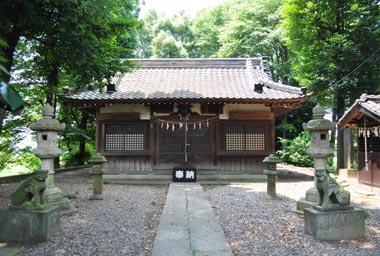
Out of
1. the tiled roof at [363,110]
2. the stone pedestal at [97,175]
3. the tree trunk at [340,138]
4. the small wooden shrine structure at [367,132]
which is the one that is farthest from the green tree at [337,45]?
the stone pedestal at [97,175]

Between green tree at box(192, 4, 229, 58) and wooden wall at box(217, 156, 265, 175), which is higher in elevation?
green tree at box(192, 4, 229, 58)

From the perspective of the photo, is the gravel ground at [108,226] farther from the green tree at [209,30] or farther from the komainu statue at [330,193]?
the green tree at [209,30]

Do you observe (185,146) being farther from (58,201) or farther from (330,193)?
(330,193)

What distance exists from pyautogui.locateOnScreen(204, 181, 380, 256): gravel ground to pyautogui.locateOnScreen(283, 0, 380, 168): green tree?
6.98 m

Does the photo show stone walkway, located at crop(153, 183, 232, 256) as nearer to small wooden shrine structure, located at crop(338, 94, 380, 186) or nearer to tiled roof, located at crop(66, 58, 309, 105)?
tiled roof, located at crop(66, 58, 309, 105)

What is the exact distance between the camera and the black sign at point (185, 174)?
452 inches

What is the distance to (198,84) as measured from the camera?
13.2m

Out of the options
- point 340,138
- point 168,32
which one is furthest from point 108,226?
point 168,32

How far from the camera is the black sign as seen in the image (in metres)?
11.5

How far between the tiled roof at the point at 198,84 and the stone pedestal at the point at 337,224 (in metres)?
6.82

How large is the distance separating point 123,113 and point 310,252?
31.1 ft

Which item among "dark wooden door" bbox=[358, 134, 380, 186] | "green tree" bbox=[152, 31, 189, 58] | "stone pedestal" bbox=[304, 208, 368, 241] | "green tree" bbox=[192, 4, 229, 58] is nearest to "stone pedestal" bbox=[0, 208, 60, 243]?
"stone pedestal" bbox=[304, 208, 368, 241]

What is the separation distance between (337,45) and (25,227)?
46.5ft

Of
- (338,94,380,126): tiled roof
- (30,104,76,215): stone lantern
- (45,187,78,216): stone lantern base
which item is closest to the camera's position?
(45,187,78,216): stone lantern base
